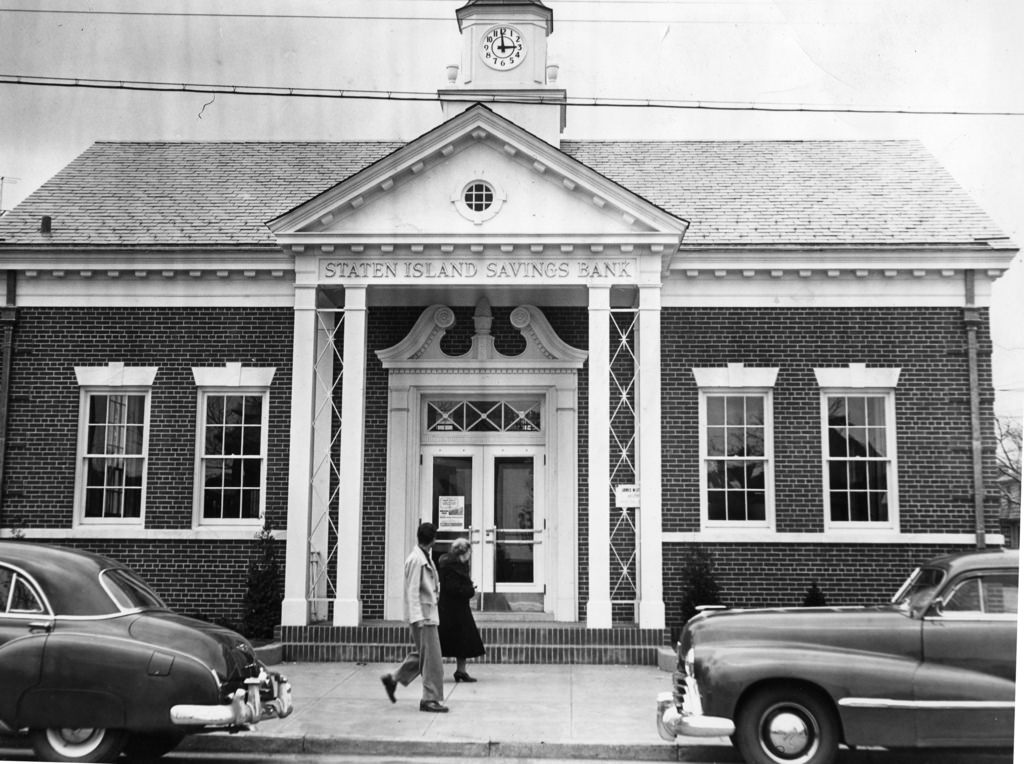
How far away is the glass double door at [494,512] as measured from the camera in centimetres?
1366

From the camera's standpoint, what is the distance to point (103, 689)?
683 cm

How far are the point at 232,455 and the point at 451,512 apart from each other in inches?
117

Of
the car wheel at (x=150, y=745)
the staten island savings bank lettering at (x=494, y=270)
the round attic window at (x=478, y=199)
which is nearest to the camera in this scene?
the car wheel at (x=150, y=745)

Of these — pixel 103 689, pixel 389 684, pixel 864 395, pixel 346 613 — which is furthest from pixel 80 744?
pixel 864 395

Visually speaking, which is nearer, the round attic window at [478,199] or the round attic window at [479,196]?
the round attic window at [478,199]

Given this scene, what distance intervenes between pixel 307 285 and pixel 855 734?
8.03m

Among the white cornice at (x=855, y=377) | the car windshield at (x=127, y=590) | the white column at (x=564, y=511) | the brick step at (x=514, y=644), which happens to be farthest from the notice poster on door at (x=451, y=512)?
the car windshield at (x=127, y=590)

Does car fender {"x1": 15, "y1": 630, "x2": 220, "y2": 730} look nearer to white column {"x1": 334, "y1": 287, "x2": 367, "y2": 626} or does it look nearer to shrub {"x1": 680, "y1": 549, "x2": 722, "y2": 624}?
white column {"x1": 334, "y1": 287, "x2": 367, "y2": 626}

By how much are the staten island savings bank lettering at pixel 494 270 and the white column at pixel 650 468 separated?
20.2 inches

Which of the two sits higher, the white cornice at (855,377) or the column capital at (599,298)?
the column capital at (599,298)

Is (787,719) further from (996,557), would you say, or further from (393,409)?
(393,409)

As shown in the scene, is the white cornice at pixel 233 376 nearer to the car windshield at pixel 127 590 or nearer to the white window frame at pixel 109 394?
the white window frame at pixel 109 394

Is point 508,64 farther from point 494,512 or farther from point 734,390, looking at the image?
point 494,512

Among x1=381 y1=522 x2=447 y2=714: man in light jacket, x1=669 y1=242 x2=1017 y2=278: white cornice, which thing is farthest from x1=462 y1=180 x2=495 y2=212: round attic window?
x1=381 y1=522 x2=447 y2=714: man in light jacket
